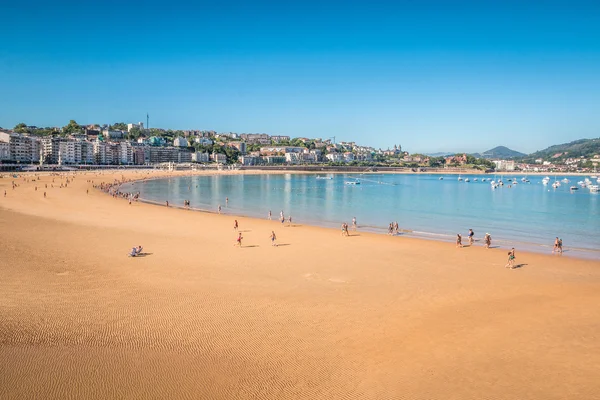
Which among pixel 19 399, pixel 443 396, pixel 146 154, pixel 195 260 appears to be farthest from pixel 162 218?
pixel 146 154

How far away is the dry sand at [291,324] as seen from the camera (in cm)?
680

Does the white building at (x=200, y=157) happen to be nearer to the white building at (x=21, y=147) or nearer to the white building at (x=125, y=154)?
the white building at (x=125, y=154)

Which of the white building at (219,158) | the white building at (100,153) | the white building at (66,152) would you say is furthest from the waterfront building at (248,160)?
the white building at (66,152)

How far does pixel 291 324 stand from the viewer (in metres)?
9.28

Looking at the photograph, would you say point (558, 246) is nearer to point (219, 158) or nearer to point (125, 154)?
point (125, 154)

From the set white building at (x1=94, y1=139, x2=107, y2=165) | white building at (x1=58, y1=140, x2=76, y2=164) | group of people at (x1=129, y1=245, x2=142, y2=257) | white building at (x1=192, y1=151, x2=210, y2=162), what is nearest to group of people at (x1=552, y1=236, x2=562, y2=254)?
group of people at (x1=129, y1=245, x2=142, y2=257)

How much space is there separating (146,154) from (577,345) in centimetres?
15688

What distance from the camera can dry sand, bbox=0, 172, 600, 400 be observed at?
6.80 meters

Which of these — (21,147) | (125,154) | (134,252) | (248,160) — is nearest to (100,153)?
(125,154)

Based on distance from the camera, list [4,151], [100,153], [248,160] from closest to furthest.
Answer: [4,151] → [100,153] → [248,160]

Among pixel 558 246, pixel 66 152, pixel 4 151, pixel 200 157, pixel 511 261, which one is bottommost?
pixel 511 261

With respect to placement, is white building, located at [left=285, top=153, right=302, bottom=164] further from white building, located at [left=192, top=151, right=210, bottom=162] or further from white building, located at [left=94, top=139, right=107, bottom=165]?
white building, located at [left=94, top=139, right=107, bottom=165]

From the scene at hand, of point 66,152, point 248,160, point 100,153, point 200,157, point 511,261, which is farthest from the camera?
point 248,160

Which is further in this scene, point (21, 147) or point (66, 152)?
→ point (66, 152)
